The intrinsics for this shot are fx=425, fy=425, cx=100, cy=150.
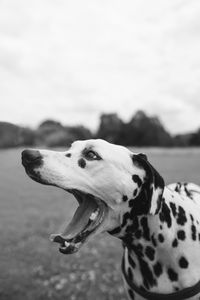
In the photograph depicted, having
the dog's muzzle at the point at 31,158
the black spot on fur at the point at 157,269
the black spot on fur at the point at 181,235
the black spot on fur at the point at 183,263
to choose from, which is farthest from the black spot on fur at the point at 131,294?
the dog's muzzle at the point at 31,158

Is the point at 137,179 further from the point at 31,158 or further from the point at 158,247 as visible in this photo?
the point at 31,158

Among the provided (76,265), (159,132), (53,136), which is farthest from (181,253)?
(159,132)

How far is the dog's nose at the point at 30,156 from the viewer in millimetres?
3166

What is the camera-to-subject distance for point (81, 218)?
3455mm

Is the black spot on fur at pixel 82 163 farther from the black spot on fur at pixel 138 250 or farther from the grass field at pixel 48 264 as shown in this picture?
the grass field at pixel 48 264

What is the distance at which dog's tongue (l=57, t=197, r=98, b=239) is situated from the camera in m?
3.38

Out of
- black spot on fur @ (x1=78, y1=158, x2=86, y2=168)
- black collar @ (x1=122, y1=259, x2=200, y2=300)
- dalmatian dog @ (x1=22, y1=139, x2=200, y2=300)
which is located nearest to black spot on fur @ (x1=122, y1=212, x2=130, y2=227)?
dalmatian dog @ (x1=22, y1=139, x2=200, y2=300)

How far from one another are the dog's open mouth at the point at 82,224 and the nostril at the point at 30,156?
1.28ft

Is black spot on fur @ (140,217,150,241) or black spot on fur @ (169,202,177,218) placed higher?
black spot on fur @ (169,202,177,218)

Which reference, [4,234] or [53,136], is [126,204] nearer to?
[53,136]

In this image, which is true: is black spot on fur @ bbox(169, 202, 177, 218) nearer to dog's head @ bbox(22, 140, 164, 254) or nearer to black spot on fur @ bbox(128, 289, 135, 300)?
dog's head @ bbox(22, 140, 164, 254)

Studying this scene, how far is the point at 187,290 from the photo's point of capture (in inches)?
135

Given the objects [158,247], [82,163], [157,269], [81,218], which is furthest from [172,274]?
[82,163]

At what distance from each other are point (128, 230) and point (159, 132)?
34.1 metres
